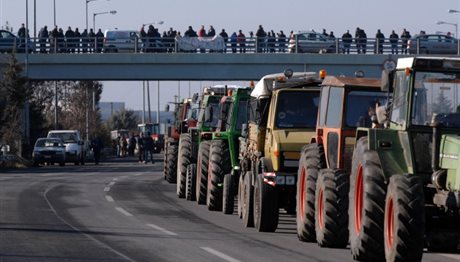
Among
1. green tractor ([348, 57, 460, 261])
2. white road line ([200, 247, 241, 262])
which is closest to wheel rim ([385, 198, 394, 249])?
green tractor ([348, 57, 460, 261])

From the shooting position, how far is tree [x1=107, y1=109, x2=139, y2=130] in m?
142

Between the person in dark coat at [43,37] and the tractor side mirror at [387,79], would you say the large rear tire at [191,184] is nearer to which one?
the tractor side mirror at [387,79]

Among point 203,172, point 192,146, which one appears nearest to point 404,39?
Result: point 192,146

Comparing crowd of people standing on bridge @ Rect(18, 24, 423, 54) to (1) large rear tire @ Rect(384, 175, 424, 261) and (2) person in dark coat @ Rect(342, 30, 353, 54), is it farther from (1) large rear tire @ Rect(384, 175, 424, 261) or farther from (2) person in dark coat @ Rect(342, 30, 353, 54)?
(1) large rear tire @ Rect(384, 175, 424, 261)

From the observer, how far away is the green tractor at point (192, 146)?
29.4m

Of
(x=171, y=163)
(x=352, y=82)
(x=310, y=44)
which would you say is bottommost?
(x=171, y=163)

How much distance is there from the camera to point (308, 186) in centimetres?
1830

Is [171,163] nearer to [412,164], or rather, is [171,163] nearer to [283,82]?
[283,82]

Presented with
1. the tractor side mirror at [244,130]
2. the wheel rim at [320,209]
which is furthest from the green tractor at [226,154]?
the wheel rim at [320,209]

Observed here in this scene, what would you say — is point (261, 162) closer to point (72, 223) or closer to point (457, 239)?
point (72, 223)

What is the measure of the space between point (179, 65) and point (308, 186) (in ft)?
152

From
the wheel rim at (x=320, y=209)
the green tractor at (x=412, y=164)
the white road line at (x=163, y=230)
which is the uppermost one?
the green tractor at (x=412, y=164)

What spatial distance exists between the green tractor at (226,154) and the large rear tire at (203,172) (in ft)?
2.05

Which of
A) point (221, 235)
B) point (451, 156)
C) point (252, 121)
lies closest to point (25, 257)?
point (221, 235)
